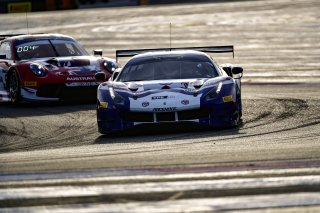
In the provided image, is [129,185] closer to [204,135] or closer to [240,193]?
[240,193]

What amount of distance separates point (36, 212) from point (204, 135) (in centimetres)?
547

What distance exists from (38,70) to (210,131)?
19.5 feet

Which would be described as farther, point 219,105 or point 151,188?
point 219,105

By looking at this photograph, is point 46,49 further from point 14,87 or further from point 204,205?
point 204,205

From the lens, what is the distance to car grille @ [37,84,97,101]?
18.0 metres

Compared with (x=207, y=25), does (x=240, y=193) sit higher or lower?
higher

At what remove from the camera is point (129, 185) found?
8117 millimetres

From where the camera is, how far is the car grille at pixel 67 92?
17953mm

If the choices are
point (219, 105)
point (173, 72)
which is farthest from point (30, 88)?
point (219, 105)

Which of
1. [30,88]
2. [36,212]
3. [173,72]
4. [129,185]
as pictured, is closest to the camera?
[36,212]

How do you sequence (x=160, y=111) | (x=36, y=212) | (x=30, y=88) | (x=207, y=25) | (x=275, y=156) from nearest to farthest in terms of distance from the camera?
(x=36, y=212), (x=275, y=156), (x=160, y=111), (x=30, y=88), (x=207, y=25)

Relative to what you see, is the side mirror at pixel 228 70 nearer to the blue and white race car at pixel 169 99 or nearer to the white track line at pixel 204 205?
the blue and white race car at pixel 169 99

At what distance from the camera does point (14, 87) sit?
61.3 feet

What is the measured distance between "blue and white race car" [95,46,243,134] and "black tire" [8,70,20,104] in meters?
4.64
